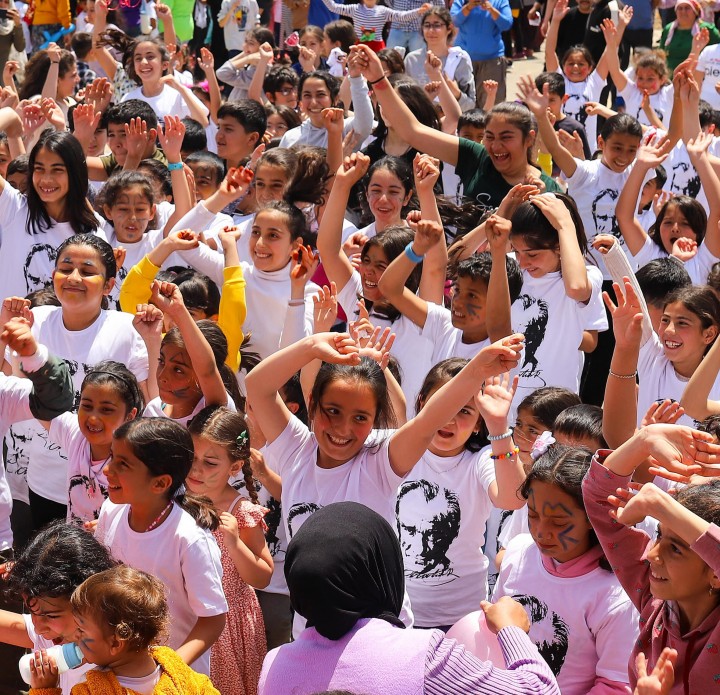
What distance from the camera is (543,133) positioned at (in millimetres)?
6020

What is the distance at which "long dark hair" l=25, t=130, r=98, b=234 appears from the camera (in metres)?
4.89

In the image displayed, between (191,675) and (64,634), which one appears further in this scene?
(64,634)

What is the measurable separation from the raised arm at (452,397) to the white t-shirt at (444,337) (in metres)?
1.20

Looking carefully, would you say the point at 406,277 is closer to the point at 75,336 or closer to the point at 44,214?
the point at 75,336

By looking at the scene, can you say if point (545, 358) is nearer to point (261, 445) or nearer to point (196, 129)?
point (261, 445)

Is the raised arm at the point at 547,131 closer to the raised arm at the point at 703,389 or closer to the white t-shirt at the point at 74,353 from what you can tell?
the raised arm at the point at 703,389

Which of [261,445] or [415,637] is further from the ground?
[415,637]

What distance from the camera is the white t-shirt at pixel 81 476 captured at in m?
3.53

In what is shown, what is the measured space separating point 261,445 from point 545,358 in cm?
117

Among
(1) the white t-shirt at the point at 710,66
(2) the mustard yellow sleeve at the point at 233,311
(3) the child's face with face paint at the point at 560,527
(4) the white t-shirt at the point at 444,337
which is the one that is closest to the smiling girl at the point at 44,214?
(2) the mustard yellow sleeve at the point at 233,311

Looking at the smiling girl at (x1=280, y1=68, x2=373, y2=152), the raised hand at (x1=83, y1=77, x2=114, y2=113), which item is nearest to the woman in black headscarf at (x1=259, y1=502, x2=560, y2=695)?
the smiling girl at (x1=280, y1=68, x2=373, y2=152)

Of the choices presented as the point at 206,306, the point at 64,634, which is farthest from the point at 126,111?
the point at 64,634

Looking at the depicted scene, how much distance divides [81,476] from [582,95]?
6.64m

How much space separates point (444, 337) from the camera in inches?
170
